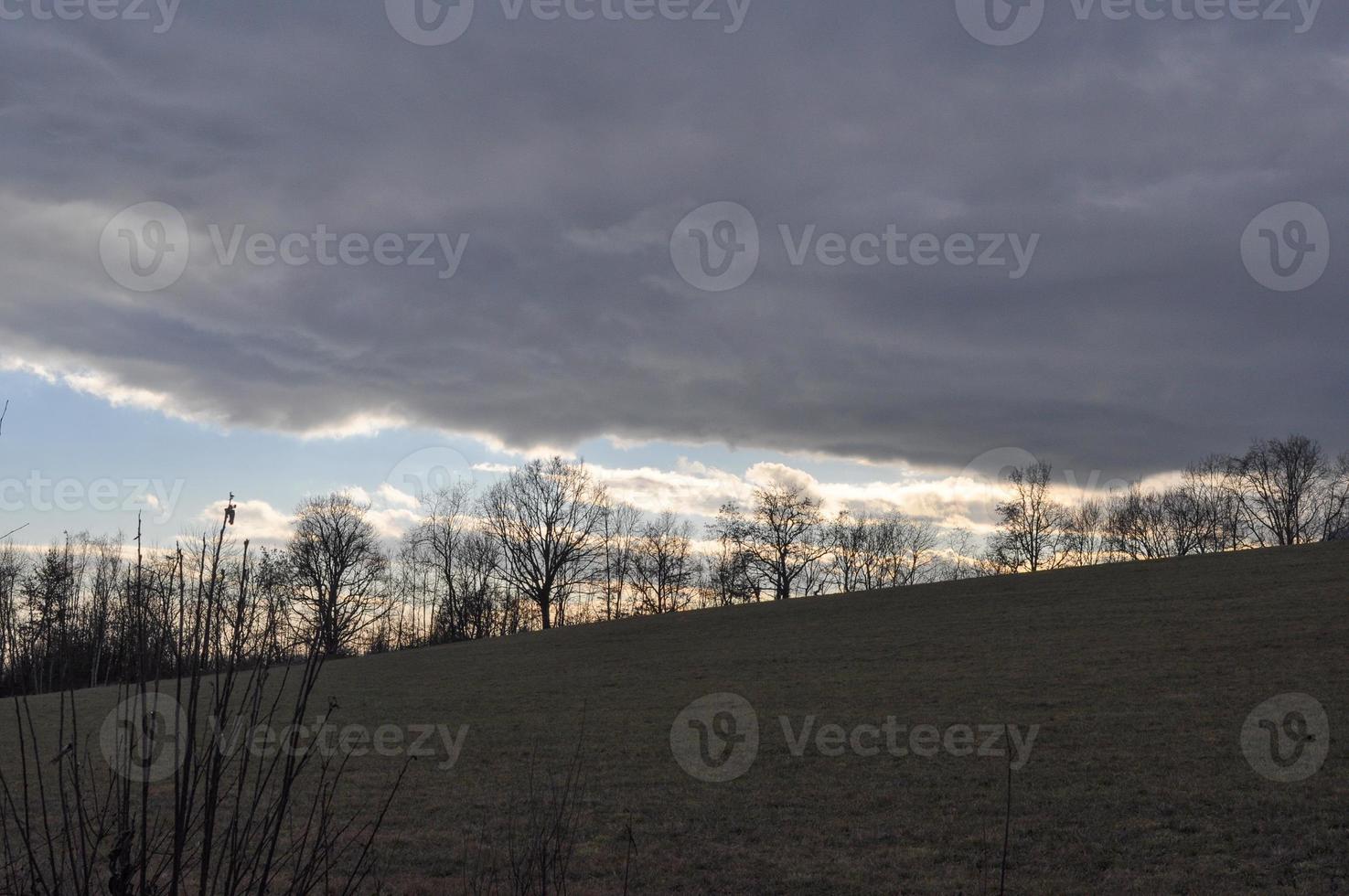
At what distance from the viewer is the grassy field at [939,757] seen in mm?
11164

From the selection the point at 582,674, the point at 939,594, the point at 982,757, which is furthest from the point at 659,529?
the point at 982,757

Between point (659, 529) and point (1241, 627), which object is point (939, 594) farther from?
point (659, 529)

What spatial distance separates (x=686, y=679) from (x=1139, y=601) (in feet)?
62.9

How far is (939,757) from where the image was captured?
693 inches

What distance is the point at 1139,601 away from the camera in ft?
124

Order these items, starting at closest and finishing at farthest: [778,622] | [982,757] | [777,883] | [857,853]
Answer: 1. [777,883]
2. [857,853]
3. [982,757]
4. [778,622]

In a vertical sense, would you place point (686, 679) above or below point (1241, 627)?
below

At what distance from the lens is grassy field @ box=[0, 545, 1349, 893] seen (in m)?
11.2

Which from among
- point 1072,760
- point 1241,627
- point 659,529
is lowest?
point 1072,760

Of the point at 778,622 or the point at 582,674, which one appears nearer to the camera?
the point at 582,674

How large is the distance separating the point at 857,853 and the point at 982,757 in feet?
20.3

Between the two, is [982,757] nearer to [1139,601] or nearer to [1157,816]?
[1157,816]

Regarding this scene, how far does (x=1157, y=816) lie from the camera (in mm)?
12492

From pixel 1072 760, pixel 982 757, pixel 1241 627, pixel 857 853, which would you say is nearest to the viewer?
pixel 857 853
